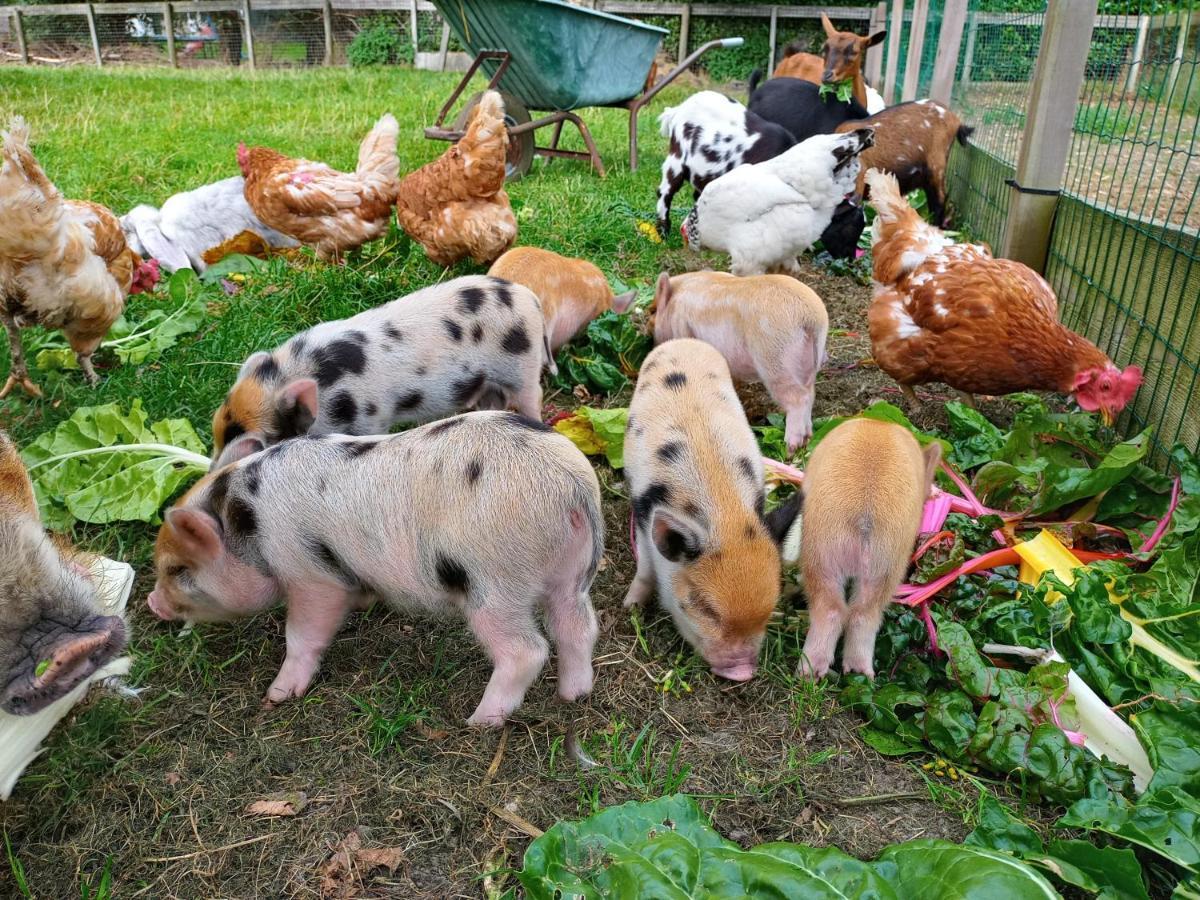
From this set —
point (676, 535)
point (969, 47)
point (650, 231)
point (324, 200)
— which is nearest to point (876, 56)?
point (969, 47)

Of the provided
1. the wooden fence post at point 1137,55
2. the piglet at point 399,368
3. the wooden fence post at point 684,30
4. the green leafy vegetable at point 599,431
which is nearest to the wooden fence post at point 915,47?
the wooden fence post at point 1137,55

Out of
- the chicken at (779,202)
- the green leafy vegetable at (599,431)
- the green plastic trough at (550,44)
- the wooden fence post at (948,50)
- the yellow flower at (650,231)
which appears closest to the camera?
the green leafy vegetable at (599,431)

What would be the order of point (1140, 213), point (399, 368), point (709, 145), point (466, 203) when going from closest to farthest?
point (399, 368), point (1140, 213), point (466, 203), point (709, 145)

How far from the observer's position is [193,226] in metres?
7.23

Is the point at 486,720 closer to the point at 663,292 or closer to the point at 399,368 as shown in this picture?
the point at 399,368

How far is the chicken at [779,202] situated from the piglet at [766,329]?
1759mm

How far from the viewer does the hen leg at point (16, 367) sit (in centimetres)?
453

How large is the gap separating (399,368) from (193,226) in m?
4.25

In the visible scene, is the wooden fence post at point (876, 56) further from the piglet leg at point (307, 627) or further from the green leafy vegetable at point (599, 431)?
the piglet leg at point (307, 627)

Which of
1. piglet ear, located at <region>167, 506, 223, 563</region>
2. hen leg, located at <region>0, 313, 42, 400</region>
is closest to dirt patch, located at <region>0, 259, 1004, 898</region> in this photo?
piglet ear, located at <region>167, 506, 223, 563</region>

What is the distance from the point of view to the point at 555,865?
2.13 m

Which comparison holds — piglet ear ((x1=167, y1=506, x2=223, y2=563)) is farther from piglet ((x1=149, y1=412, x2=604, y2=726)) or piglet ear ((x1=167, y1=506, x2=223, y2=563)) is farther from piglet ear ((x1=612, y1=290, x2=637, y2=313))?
piglet ear ((x1=612, y1=290, x2=637, y2=313))

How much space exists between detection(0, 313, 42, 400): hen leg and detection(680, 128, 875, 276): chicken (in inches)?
185

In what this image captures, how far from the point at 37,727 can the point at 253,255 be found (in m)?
5.51
